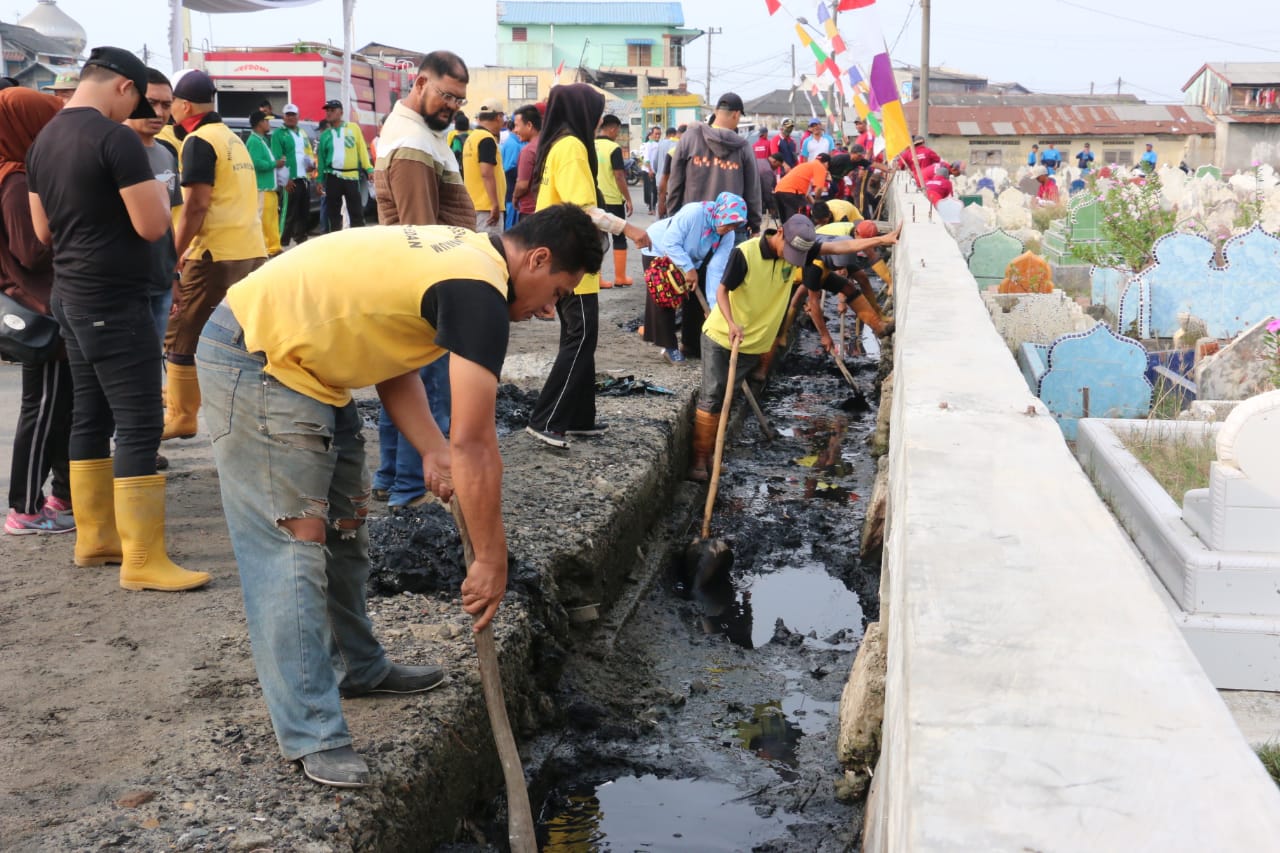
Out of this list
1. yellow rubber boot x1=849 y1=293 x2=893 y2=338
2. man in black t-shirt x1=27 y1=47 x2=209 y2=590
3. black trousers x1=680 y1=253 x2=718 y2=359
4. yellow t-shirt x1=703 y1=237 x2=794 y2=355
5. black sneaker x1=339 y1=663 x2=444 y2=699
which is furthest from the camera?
yellow rubber boot x1=849 y1=293 x2=893 y2=338

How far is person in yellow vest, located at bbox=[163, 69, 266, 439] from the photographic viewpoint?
560 centimetres

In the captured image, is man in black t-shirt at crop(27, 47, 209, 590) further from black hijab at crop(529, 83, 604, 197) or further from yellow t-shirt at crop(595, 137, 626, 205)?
yellow t-shirt at crop(595, 137, 626, 205)

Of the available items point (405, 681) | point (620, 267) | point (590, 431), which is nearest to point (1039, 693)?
point (405, 681)

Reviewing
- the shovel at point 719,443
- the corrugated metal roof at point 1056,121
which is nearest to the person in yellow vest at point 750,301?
the shovel at point 719,443

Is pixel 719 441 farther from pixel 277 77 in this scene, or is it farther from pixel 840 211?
pixel 277 77

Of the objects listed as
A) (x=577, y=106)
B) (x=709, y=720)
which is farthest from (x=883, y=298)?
(x=709, y=720)

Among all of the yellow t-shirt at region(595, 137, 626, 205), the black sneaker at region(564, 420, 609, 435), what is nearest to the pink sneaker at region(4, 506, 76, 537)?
the black sneaker at region(564, 420, 609, 435)

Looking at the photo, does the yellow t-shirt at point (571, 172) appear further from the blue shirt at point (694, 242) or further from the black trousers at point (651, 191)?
the black trousers at point (651, 191)

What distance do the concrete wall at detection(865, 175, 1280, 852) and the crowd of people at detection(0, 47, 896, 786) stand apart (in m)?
1.01

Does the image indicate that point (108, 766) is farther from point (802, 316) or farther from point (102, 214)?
point (802, 316)

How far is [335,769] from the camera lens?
285 cm

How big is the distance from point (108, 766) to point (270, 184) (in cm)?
898

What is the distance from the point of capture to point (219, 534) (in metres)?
4.83

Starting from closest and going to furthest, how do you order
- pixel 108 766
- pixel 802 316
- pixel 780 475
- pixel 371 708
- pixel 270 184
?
pixel 108 766 < pixel 371 708 < pixel 780 475 < pixel 270 184 < pixel 802 316
